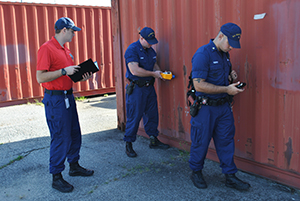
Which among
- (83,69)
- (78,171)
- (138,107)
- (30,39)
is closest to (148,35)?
(138,107)

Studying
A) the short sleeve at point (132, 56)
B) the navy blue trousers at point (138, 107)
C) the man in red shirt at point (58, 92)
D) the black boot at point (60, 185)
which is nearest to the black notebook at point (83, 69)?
the man in red shirt at point (58, 92)

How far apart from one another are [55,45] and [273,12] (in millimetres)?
2378

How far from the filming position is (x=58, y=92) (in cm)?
300

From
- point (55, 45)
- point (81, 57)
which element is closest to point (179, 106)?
point (55, 45)

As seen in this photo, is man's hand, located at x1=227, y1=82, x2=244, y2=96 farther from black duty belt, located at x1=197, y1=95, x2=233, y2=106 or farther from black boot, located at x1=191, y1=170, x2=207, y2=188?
black boot, located at x1=191, y1=170, x2=207, y2=188

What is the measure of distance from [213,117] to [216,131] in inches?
7.6

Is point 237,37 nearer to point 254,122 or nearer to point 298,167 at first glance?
point 254,122

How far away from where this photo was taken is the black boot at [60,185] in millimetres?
3043

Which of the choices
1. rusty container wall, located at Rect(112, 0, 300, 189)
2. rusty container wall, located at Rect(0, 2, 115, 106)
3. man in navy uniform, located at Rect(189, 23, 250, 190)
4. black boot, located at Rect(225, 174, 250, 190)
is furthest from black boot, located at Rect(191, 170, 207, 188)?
rusty container wall, located at Rect(0, 2, 115, 106)

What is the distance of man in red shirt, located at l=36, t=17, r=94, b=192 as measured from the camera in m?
2.90

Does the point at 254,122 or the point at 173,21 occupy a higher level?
the point at 173,21

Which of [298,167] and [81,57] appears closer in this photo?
[298,167]

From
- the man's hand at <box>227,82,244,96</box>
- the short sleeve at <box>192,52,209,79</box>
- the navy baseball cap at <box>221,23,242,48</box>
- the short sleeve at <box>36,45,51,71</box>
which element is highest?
the navy baseball cap at <box>221,23,242,48</box>

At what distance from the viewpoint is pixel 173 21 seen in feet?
13.2
